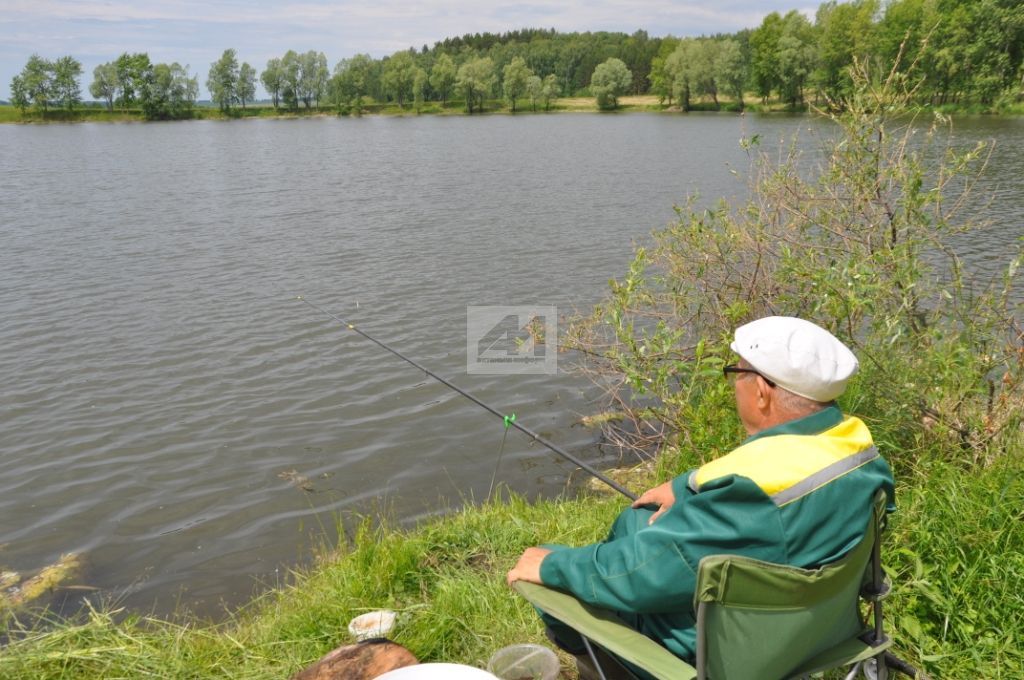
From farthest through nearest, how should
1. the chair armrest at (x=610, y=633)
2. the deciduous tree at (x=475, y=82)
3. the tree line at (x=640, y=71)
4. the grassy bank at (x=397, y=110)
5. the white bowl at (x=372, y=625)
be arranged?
1. the deciduous tree at (x=475, y=82)
2. the grassy bank at (x=397, y=110)
3. the tree line at (x=640, y=71)
4. the white bowl at (x=372, y=625)
5. the chair armrest at (x=610, y=633)

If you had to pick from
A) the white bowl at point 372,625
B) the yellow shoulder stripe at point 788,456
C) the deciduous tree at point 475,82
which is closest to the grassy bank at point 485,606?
the white bowl at point 372,625

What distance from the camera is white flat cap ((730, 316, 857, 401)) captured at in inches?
82.7

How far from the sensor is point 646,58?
4478 inches

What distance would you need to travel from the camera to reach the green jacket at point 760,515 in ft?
6.12

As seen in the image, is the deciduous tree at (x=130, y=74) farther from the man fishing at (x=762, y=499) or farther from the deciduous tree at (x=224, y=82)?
the man fishing at (x=762, y=499)

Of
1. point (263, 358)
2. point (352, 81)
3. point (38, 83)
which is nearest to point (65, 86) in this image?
point (38, 83)

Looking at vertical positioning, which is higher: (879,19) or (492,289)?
(879,19)

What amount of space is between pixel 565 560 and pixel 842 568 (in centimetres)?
73

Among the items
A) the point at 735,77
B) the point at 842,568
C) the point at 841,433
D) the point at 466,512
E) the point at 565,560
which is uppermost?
the point at 735,77

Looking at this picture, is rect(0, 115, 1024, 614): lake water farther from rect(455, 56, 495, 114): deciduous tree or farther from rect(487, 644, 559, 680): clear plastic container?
rect(455, 56, 495, 114): deciduous tree

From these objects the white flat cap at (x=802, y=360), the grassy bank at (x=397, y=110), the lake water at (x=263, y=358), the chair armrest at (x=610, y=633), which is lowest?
the lake water at (x=263, y=358)

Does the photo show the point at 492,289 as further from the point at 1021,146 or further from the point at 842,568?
the point at 1021,146

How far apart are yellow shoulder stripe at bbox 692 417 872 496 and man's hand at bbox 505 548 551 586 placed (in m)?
0.61

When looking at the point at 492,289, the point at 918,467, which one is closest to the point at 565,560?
the point at 918,467
